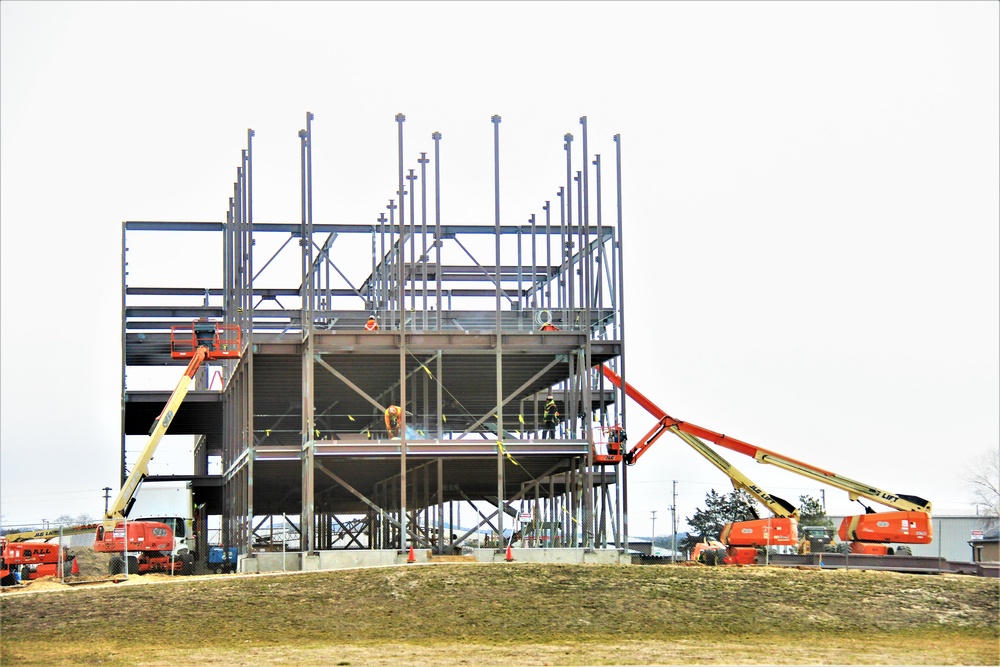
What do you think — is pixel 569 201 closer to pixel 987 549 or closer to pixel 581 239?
pixel 581 239

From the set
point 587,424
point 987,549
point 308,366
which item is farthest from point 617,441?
point 987,549

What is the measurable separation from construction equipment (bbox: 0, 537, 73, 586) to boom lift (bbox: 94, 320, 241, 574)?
5.05 ft

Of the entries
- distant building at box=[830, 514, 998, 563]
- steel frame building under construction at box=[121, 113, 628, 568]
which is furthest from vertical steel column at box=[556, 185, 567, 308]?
distant building at box=[830, 514, 998, 563]

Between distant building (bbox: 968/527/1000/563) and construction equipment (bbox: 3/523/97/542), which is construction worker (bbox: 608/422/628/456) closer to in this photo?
construction equipment (bbox: 3/523/97/542)

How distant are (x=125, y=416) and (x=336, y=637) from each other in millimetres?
37668

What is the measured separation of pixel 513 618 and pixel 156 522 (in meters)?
21.2

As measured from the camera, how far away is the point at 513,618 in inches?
1387

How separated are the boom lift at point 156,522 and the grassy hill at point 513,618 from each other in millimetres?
7441

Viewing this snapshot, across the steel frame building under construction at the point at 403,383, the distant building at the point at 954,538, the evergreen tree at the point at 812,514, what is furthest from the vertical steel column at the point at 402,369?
the distant building at the point at 954,538

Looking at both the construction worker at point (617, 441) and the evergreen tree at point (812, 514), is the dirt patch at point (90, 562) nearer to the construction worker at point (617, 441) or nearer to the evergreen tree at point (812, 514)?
the construction worker at point (617, 441)

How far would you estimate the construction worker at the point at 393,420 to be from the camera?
4846 centimetres

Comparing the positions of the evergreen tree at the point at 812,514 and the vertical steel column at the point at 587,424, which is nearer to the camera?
the vertical steel column at the point at 587,424

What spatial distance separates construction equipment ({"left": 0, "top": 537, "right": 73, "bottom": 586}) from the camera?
4628cm

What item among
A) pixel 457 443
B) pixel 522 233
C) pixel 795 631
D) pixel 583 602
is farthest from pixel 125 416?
pixel 795 631
